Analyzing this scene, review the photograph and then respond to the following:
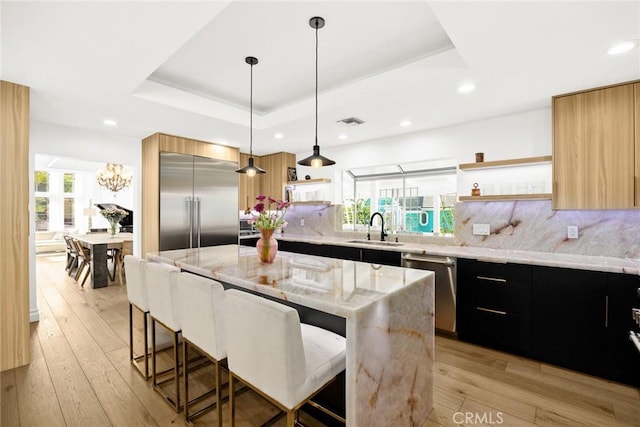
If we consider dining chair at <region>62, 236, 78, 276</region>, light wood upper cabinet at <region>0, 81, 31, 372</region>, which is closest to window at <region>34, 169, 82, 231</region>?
dining chair at <region>62, 236, 78, 276</region>

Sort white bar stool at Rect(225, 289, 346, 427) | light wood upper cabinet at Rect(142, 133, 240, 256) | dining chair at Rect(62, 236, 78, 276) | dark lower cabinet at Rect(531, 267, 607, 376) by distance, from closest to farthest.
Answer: white bar stool at Rect(225, 289, 346, 427) → dark lower cabinet at Rect(531, 267, 607, 376) → light wood upper cabinet at Rect(142, 133, 240, 256) → dining chair at Rect(62, 236, 78, 276)

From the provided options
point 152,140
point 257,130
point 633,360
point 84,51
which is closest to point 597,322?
point 633,360

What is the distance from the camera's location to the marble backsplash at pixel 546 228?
2.65 meters

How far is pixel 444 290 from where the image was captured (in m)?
3.04

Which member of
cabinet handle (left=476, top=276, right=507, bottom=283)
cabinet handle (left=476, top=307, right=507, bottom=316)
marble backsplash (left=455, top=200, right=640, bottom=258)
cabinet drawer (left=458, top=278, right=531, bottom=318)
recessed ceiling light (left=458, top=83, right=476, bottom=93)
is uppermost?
recessed ceiling light (left=458, top=83, right=476, bottom=93)

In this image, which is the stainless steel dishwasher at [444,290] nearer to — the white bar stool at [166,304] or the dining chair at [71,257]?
the white bar stool at [166,304]

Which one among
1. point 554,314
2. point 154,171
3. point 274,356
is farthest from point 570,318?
point 154,171

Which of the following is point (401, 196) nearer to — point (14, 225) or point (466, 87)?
point (466, 87)

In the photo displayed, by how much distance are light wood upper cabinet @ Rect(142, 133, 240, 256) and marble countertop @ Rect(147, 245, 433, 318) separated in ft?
5.56

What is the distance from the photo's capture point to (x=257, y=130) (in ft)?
12.8

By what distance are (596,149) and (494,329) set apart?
1.81 metres

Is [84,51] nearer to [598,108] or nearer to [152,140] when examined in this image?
[152,140]

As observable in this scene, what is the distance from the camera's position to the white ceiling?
5.52 ft

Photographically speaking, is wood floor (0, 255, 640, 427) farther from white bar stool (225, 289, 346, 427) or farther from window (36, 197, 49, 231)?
window (36, 197, 49, 231)
